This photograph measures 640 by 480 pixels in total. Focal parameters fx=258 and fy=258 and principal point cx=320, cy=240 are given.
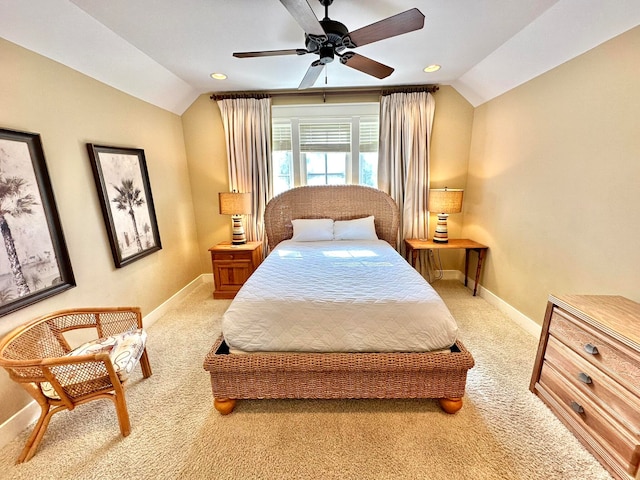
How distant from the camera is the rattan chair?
135 centimetres

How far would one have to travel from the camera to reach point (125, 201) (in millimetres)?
2492

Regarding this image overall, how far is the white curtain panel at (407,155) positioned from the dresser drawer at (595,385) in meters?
2.12

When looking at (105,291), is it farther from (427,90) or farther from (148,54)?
(427,90)

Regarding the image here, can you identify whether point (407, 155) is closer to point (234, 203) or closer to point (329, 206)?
point (329, 206)

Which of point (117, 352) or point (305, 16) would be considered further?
point (117, 352)

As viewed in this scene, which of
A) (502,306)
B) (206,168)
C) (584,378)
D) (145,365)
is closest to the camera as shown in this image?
(584,378)

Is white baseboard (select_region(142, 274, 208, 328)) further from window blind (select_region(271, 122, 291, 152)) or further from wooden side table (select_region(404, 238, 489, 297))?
wooden side table (select_region(404, 238, 489, 297))

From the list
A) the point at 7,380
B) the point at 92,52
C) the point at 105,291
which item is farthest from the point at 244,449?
the point at 92,52

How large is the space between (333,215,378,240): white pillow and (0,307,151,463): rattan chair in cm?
222

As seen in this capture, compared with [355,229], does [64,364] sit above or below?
below

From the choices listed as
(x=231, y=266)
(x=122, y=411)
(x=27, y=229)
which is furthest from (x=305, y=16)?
(x=231, y=266)

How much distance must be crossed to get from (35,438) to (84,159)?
6.27ft

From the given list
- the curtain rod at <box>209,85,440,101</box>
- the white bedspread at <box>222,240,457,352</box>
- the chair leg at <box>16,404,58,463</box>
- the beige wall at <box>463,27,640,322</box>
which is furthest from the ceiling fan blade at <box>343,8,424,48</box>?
the chair leg at <box>16,404,58,463</box>

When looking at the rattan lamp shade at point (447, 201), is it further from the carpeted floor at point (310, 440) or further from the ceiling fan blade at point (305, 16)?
the ceiling fan blade at point (305, 16)
